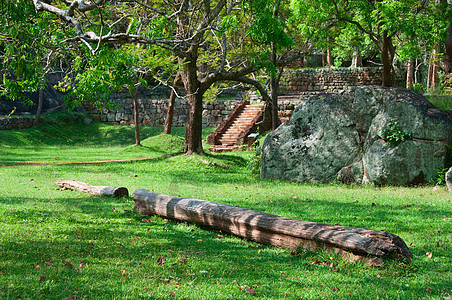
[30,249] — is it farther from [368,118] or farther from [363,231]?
[368,118]

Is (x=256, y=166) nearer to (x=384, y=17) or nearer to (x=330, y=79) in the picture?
(x=384, y=17)

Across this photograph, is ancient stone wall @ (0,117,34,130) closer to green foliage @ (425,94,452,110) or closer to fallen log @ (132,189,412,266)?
fallen log @ (132,189,412,266)

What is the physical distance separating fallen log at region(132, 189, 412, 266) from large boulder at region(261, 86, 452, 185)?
6444 mm

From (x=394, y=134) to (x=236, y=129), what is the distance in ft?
46.2

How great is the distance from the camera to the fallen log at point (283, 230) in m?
5.12

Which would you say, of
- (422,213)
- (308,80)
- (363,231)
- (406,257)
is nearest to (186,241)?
(363,231)

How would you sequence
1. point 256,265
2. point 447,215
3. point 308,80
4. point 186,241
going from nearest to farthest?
point 256,265
point 186,241
point 447,215
point 308,80

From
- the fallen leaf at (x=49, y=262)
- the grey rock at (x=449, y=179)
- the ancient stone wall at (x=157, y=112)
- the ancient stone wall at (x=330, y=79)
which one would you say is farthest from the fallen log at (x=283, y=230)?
the ancient stone wall at (x=330, y=79)

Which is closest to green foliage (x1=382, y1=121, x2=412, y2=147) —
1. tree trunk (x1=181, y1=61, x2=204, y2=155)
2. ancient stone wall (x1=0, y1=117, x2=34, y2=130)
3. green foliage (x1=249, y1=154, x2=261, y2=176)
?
green foliage (x1=249, y1=154, x2=261, y2=176)

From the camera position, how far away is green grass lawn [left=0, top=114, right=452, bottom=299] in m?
4.43

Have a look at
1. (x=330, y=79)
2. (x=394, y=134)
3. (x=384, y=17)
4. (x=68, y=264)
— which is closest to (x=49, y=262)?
(x=68, y=264)

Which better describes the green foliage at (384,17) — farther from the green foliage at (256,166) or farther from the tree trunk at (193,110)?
the green foliage at (256,166)

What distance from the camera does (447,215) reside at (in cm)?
803

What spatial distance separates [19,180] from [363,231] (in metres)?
10.8
